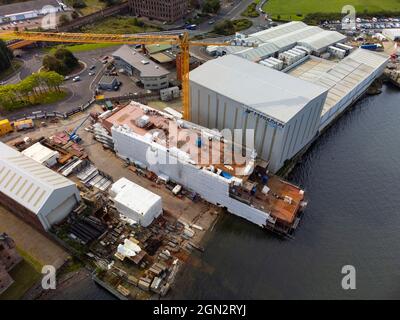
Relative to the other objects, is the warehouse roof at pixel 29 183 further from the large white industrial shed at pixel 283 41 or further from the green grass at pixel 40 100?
the large white industrial shed at pixel 283 41

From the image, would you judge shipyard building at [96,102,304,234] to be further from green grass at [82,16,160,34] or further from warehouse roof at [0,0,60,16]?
warehouse roof at [0,0,60,16]

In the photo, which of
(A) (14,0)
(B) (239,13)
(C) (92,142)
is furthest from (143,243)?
(A) (14,0)

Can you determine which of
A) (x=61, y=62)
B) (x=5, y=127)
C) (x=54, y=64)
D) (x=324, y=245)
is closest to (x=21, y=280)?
(x=5, y=127)

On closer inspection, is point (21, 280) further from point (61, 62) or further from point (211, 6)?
A: point (211, 6)

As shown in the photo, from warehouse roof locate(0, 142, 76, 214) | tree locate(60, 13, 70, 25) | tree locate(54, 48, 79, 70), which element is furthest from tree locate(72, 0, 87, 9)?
warehouse roof locate(0, 142, 76, 214)

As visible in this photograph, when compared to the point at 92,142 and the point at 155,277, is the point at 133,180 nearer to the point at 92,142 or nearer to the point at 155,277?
the point at 92,142
